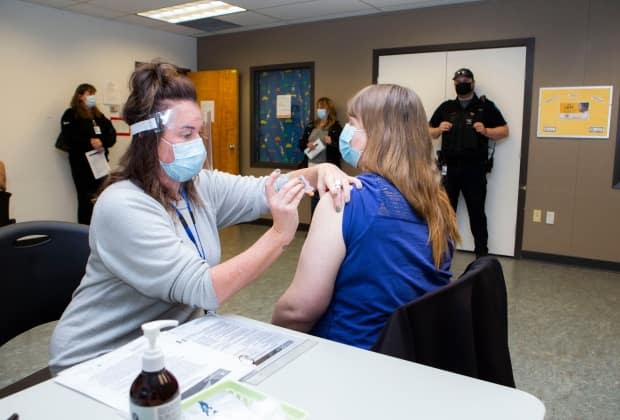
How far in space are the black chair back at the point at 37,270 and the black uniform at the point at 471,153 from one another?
397 centimetres

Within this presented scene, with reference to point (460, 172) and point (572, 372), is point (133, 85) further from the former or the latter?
point (460, 172)

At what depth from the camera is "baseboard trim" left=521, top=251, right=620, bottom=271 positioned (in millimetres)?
4426

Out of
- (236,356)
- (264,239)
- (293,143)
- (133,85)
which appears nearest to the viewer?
(236,356)

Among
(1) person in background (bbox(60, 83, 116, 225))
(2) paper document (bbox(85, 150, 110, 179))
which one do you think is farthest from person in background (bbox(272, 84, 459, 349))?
(2) paper document (bbox(85, 150, 110, 179))

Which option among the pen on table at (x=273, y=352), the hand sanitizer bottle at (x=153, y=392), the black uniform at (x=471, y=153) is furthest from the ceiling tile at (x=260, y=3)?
the hand sanitizer bottle at (x=153, y=392)

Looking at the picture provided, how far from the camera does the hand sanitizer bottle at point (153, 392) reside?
616mm

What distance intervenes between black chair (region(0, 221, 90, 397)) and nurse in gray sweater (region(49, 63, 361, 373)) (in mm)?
176

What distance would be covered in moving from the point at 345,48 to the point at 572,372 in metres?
4.21

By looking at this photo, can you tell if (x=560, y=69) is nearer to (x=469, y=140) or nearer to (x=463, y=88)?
(x=463, y=88)

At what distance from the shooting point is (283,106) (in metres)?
6.22

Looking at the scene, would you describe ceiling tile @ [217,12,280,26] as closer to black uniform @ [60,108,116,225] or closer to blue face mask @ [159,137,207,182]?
black uniform @ [60,108,116,225]

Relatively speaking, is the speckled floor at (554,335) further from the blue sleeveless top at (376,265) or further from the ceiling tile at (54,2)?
the ceiling tile at (54,2)

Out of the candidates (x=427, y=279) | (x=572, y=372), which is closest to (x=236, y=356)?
(x=427, y=279)

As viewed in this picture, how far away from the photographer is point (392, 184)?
53.4 inches
